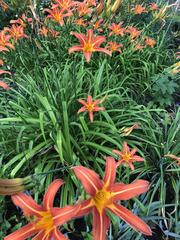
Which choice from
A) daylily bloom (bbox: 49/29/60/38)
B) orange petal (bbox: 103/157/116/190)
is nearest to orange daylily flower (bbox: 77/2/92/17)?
daylily bloom (bbox: 49/29/60/38)

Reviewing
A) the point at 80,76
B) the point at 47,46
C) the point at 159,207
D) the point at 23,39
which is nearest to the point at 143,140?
the point at 159,207

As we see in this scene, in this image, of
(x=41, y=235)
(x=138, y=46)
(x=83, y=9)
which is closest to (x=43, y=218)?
(x=41, y=235)

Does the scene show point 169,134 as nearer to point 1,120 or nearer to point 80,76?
point 80,76

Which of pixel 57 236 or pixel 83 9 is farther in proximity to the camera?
pixel 83 9

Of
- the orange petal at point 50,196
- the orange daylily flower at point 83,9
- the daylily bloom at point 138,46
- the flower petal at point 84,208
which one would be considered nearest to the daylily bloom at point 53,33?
the orange daylily flower at point 83,9

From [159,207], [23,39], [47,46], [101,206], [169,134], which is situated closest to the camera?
[101,206]

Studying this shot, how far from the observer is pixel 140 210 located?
1941 millimetres

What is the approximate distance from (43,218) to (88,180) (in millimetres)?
180

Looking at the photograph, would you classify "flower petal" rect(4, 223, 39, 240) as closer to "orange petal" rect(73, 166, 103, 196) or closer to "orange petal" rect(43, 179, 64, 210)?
"orange petal" rect(43, 179, 64, 210)

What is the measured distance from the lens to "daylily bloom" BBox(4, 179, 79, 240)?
3.06 ft

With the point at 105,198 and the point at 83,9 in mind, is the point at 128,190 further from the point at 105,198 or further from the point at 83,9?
the point at 83,9

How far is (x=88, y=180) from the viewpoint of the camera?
0.97 m

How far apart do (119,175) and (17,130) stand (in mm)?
737

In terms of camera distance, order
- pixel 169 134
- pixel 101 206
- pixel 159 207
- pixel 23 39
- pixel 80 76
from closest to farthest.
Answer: pixel 101 206 < pixel 159 207 < pixel 169 134 < pixel 80 76 < pixel 23 39
